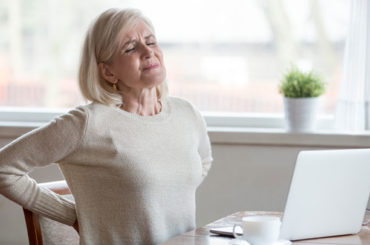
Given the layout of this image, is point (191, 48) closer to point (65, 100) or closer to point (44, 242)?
point (65, 100)

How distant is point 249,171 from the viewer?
2.99m

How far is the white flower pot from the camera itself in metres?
2.88

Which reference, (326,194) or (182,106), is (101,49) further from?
(326,194)

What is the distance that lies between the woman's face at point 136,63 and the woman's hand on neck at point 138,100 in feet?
0.09

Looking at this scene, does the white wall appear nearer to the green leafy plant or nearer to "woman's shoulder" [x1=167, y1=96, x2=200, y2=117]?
the green leafy plant

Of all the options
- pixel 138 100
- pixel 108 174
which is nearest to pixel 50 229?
pixel 108 174

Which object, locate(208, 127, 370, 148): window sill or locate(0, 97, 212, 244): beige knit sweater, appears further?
locate(208, 127, 370, 148): window sill

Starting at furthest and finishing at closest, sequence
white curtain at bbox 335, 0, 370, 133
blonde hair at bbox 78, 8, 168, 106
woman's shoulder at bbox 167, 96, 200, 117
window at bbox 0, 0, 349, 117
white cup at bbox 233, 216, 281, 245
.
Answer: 1. window at bbox 0, 0, 349, 117
2. white curtain at bbox 335, 0, 370, 133
3. woman's shoulder at bbox 167, 96, 200, 117
4. blonde hair at bbox 78, 8, 168, 106
5. white cup at bbox 233, 216, 281, 245

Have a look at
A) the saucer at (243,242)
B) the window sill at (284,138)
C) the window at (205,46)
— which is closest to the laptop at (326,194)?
the saucer at (243,242)

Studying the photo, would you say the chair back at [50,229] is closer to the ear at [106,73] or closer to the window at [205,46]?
the ear at [106,73]

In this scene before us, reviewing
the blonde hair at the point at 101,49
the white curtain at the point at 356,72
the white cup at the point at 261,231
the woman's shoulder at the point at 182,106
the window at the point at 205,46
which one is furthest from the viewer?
the window at the point at 205,46

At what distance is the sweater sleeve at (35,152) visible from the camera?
1.86 meters

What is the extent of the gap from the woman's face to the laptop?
54cm

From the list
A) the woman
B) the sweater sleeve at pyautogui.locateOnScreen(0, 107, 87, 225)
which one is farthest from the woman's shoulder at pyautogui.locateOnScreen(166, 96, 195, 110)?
the sweater sleeve at pyautogui.locateOnScreen(0, 107, 87, 225)
